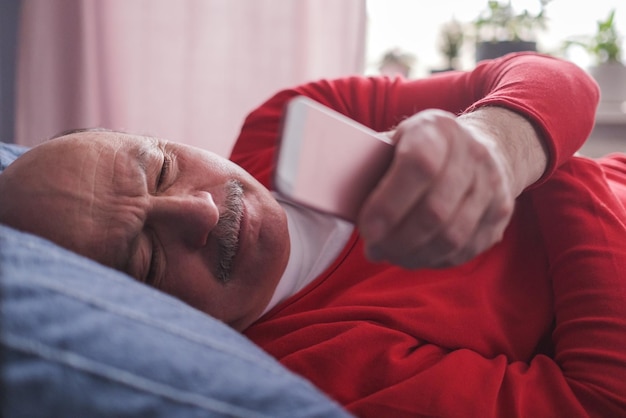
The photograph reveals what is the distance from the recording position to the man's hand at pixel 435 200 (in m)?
0.37

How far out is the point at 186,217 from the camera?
2.46 feet

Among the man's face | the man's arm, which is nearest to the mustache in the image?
the man's face

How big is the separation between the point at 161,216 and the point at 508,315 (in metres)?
0.47

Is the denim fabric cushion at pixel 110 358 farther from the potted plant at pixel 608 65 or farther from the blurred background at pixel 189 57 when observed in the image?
the potted plant at pixel 608 65

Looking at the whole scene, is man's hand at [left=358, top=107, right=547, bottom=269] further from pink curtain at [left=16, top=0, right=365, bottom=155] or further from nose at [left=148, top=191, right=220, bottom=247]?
pink curtain at [left=16, top=0, right=365, bottom=155]

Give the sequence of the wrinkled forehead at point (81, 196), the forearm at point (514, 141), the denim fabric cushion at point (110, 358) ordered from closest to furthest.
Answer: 1. the denim fabric cushion at point (110, 358)
2. the forearm at point (514, 141)
3. the wrinkled forehead at point (81, 196)

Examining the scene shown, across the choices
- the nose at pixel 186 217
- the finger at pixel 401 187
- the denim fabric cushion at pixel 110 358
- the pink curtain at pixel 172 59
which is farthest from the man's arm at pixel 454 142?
the pink curtain at pixel 172 59

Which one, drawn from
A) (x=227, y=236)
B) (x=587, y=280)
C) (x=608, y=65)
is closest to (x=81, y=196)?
(x=227, y=236)

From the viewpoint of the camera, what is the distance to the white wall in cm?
196

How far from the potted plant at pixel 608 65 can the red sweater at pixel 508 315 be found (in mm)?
1033

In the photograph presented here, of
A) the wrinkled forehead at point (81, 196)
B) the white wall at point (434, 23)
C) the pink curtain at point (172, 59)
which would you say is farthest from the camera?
the white wall at point (434, 23)

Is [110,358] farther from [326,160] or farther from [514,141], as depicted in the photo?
[514,141]

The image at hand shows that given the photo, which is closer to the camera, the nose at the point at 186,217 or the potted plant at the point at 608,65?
the nose at the point at 186,217

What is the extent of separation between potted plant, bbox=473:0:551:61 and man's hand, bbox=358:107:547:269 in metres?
1.45
